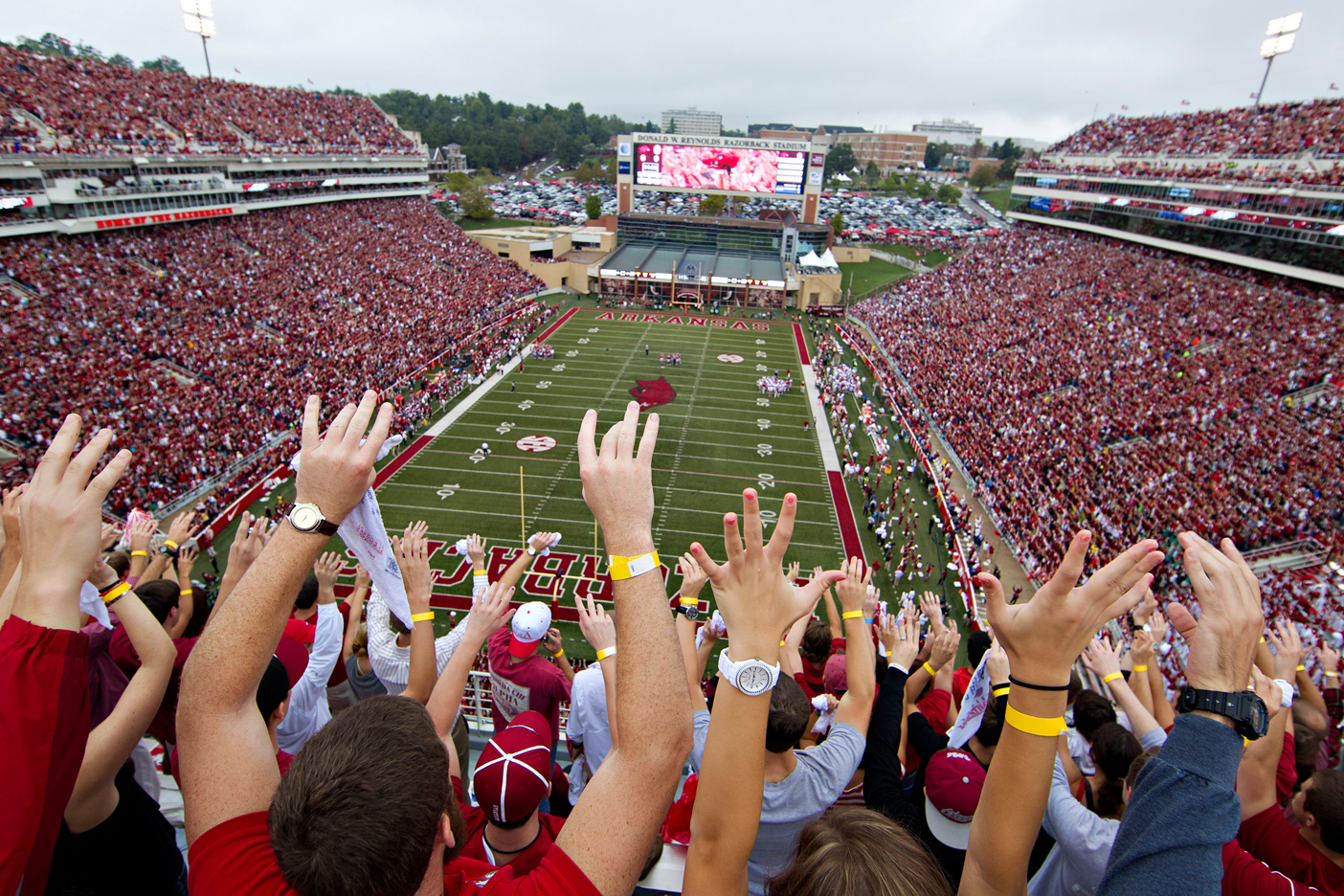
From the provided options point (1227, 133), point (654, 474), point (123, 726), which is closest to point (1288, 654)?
point (123, 726)

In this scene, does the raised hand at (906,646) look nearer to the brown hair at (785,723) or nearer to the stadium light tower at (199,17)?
the brown hair at (785,723)

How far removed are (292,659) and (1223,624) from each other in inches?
173

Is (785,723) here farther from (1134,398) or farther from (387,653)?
(1134,398)

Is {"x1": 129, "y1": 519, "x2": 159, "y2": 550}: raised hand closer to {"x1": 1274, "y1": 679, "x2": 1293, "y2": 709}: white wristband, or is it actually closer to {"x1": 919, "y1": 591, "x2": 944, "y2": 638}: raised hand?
{"x1": 919, "y1": 591, "x2": 944, "y2": 638}: raised hand

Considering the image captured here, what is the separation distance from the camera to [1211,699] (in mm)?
1745

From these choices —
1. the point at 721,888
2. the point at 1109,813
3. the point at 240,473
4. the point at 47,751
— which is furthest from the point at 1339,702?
the point at 240,473

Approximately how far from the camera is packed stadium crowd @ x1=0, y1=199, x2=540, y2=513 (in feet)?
57.0

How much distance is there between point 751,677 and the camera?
5.86 feet

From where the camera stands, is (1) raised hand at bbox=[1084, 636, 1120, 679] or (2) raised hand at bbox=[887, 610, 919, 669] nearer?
(2) raised hand at bbox=[887, 610, 919, 669]

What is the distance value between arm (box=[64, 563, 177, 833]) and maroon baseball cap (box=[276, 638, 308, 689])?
5.33ft

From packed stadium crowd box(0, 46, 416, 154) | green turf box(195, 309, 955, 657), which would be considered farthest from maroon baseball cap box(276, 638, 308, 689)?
packed stadium crowd box(0, 46, 416, 154)

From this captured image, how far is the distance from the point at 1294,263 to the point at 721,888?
36961mm

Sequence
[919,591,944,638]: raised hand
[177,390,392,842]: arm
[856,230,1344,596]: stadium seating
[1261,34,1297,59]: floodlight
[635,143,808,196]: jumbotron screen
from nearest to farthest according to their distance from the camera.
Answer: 1. [177,390,392,842]: arm
2. [919,591,944,638]: raised hand
3. [856,230,1344,596]: stadium seating
4. [1261,34,1297,59]: floodlight
5. [635,143,808,196]: jumbotron screen

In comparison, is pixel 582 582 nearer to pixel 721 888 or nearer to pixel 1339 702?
pixel 1339 702
